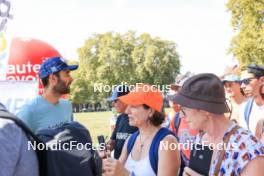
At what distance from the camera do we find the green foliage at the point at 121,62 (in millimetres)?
61344

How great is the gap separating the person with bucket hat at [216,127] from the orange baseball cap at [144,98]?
3.13ft

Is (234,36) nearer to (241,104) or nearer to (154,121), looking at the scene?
(241,104)

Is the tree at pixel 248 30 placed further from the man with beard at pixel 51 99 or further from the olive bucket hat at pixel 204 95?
the olive bucket hat at pixel 204 95

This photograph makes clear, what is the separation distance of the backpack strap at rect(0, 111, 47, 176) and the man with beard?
2.68 m

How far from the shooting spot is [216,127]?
220 centimetres

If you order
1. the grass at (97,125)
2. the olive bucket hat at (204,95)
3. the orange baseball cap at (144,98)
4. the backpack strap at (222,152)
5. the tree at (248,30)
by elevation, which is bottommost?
the grass at (97,125)

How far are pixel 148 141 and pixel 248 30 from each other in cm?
2192

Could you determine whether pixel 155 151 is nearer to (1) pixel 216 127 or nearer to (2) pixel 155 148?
(2) pixel 155 148

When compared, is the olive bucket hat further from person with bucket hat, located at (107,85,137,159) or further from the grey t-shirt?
person with bucket hat, located at (107,85,137,159)

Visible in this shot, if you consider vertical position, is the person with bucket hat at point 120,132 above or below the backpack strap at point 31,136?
below

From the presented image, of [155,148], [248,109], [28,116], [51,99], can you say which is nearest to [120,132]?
[51,99]

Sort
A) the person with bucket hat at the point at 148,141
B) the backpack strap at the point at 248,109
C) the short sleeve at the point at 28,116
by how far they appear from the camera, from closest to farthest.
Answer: the person with bucket hat at the point at 148,141
the short sleeve at the point at 28,116
the backpack strap at the point at 248,109

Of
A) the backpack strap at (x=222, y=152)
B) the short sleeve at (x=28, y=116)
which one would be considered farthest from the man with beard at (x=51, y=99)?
the backpack strap at (x=222, y=152)

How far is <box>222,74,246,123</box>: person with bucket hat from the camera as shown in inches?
207
